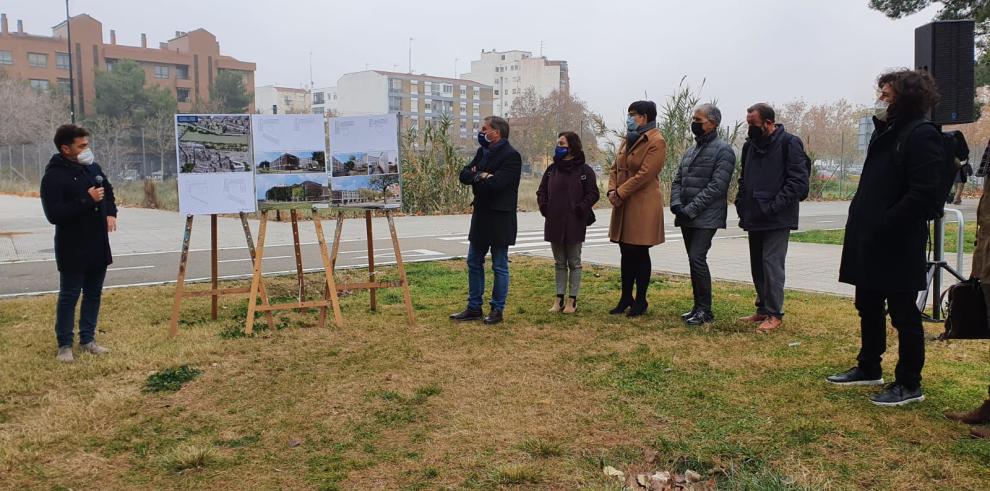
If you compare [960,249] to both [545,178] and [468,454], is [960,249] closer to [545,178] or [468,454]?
[545,178]

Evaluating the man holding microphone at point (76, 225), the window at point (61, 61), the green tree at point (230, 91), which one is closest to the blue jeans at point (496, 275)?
the man holding microphone at point (76, 225)

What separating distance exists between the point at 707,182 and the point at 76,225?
5.15 m

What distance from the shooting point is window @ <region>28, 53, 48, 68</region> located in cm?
7281

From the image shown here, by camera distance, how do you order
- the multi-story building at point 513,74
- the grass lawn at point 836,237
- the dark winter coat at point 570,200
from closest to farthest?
1. the dark winter coat at point 570,200
2. the grass lawn at point 836,237
3. the multi-story building at point 513,74

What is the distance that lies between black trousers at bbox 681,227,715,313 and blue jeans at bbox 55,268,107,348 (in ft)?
16.1

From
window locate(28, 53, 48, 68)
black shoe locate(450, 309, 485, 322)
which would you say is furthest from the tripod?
window locate(28, 53, 48, 68)

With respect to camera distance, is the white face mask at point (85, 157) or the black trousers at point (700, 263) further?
the black trousers at point (700, 263)

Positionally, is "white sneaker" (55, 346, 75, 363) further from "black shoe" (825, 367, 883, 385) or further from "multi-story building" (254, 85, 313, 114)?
"multi-story building" (254, 85, 313, 114)

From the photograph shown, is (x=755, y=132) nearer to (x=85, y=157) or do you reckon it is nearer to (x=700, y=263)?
(x=700, y=263)

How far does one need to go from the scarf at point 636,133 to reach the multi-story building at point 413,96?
8321cm

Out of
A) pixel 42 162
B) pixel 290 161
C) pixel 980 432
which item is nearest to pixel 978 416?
pixel 980 432

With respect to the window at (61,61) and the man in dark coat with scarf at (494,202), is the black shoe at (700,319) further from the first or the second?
the window at (61,61)

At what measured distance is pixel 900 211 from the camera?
4.07 m

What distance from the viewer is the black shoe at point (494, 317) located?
6609 mm
